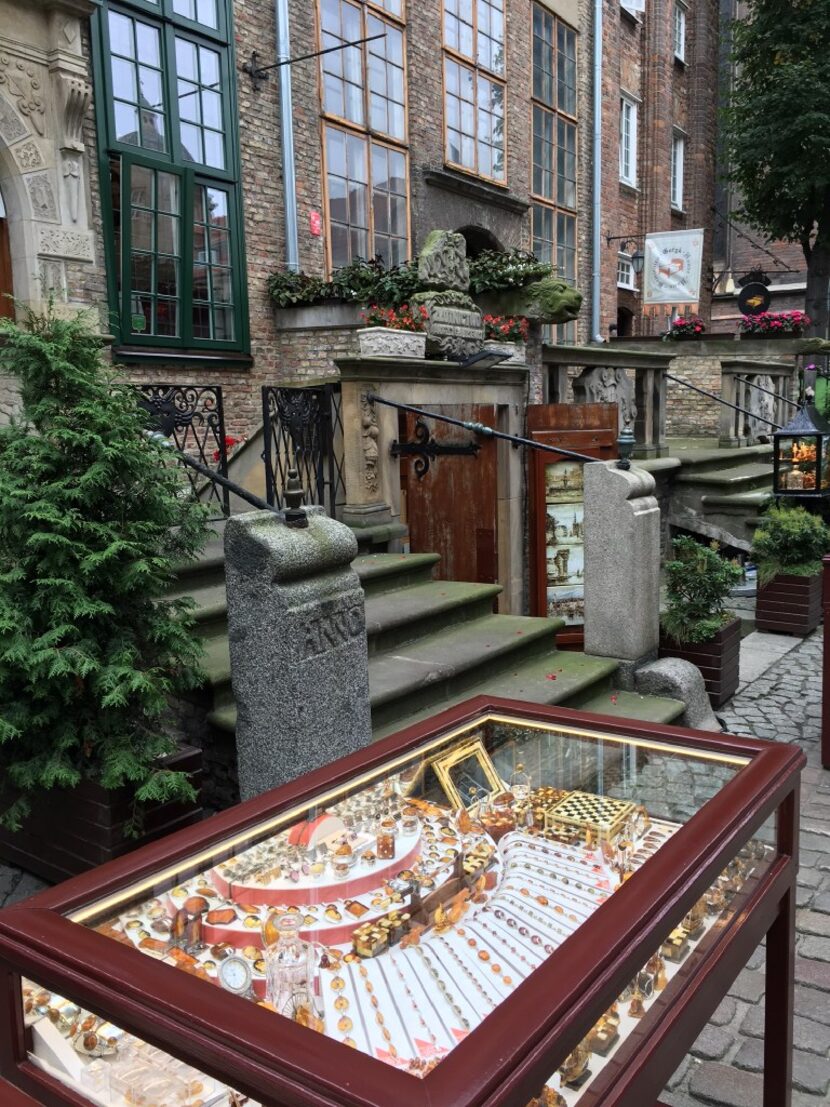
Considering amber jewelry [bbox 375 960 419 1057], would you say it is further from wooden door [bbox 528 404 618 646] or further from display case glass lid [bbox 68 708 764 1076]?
wooden door [bbox 528 404 618 646]

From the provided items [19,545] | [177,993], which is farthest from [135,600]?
[177,993]

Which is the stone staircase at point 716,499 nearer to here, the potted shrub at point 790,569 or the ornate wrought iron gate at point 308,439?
the potted shrub at point 790,569

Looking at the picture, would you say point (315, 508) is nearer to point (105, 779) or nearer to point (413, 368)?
point (105, 779)

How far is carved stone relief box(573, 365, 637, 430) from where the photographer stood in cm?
915

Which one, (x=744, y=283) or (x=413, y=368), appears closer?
(x=413, y=368)

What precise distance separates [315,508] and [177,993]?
2.82 meters

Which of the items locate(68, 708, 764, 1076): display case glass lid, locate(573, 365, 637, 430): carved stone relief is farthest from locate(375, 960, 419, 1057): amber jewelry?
locate(573, 365, 637, 430): carved stone relief

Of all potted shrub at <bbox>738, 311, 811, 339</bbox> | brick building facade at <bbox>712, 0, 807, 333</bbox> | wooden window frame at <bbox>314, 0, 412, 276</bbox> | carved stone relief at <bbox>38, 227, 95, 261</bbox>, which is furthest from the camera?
brick building facade at <bbox>712, 0, 807, 333</bbox>

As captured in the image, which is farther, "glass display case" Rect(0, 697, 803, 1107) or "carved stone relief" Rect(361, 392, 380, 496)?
"carved stone relief" Rect(361, 392, 380, 496)

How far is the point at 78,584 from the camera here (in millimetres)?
3148

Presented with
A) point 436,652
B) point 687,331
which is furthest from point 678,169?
point 436,652

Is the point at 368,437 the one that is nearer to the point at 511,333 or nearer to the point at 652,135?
the point at 511,333

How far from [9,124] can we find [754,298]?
45.4 ft

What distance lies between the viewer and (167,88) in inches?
385
